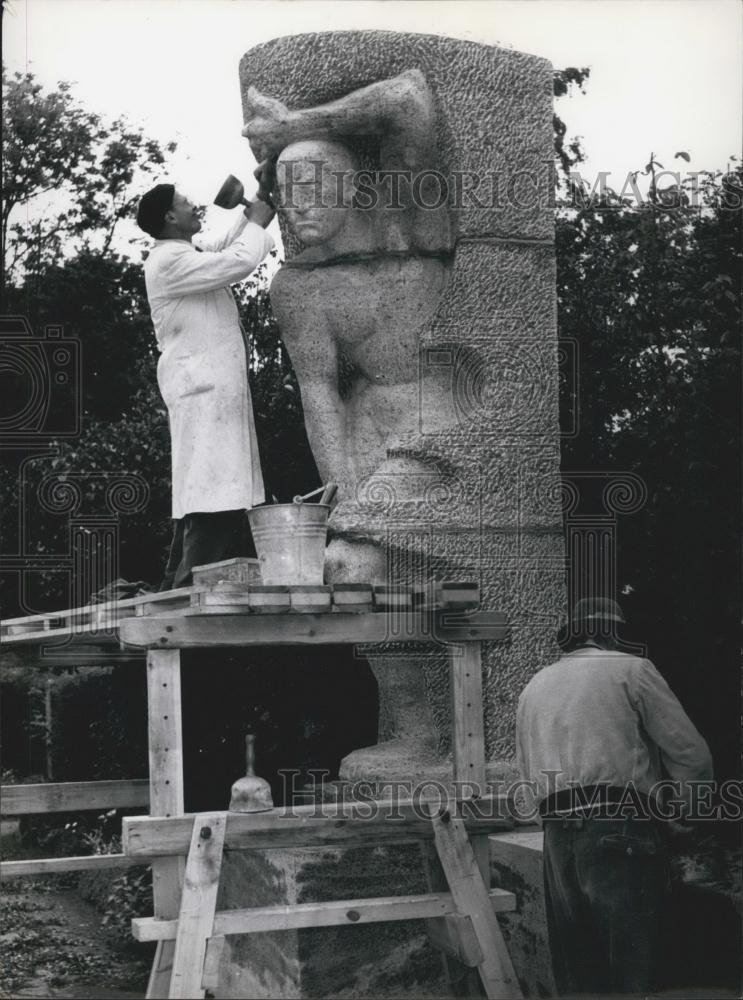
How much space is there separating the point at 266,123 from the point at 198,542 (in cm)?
195

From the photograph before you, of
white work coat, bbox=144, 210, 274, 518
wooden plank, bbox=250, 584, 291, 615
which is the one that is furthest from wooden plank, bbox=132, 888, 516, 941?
white work coat, bbox=144, 210, 274, 518

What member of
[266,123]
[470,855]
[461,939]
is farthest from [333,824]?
[266,123]

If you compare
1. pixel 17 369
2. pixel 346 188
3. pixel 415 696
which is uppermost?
pixel 346 188

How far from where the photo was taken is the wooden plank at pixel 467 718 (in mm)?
5906

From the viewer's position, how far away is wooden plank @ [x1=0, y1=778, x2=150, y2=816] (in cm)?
709

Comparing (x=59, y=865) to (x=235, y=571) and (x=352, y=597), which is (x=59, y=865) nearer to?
(x=235, y=571)

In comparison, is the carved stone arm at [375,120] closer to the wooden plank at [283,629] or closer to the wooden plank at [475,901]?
the wooden plank at [283,629]

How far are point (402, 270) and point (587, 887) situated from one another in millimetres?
3120

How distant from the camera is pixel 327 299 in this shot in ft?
24.0

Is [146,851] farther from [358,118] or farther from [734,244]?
[734,244]

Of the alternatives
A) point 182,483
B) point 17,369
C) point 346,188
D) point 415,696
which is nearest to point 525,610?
point 415,696

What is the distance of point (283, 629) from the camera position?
5785 mm

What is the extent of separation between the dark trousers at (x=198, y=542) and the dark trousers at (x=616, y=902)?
219cm

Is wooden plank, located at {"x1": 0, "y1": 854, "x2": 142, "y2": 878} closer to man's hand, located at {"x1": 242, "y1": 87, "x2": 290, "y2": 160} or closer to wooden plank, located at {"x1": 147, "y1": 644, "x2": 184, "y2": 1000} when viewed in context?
wooden plank, located at {"x1": 147, "y1": 644, "x2": 184, "y2": 1000}
